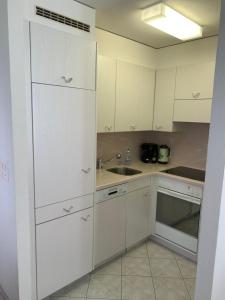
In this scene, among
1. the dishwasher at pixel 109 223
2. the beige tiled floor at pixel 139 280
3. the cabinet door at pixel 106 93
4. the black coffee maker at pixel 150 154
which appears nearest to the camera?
the beige tiled floor at pixel 139 280

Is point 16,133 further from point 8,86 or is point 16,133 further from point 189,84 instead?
point 189,84

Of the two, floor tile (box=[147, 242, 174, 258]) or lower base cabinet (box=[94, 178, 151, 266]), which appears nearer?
lower base cabinet (box=[94, 178, 151, 266])

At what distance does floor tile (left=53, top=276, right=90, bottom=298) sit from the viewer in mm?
2039

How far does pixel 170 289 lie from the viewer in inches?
84.4

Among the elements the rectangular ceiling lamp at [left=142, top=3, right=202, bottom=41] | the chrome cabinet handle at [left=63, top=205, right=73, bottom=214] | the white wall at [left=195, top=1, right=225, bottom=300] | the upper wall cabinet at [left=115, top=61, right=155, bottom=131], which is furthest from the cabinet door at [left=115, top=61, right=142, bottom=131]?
the white wall at [left=195, top=1, right=225, bottom=300]

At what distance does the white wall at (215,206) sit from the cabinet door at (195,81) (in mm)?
1346

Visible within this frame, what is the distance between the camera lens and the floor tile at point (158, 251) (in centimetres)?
266

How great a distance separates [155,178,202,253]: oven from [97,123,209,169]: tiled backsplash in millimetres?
583

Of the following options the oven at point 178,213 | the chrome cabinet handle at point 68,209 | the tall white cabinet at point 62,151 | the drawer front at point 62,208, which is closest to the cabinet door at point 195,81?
the oven at point 178,213

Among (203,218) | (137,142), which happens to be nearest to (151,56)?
(137,142)

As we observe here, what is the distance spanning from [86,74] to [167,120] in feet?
4.56

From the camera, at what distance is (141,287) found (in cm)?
215

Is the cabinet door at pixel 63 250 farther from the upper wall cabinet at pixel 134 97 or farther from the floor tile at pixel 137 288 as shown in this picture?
the upper wall cabinet at pixel 134 97

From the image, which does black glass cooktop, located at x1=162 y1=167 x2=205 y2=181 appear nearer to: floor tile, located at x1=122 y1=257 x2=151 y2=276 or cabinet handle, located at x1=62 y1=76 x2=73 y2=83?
floor tile, located at x1=122 y1=257 x2=151 y2=276
